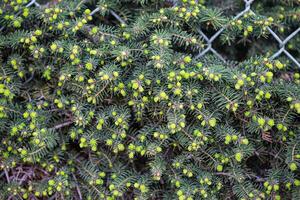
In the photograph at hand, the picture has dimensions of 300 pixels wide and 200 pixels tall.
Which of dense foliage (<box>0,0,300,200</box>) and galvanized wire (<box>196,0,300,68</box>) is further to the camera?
galvanized wire (<box>196,0,300,68</box>)

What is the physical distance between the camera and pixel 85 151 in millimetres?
1592

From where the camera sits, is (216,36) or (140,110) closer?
(140,110)

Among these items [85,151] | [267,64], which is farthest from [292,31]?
[85,151]

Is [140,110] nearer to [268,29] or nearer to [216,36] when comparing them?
[216,36]

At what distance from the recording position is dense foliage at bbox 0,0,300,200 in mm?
1443

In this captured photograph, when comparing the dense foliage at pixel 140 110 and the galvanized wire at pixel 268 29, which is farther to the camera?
the galvanized wire at pixel 268 29

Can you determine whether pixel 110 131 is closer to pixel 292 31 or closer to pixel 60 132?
pixel 60 132

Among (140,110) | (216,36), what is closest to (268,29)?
(216,36)

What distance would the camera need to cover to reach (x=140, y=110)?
1.48 meters

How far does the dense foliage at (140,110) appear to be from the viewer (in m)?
1.44

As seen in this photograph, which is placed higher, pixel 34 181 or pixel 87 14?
pixel 87 14

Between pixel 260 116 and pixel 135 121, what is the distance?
1.70ft

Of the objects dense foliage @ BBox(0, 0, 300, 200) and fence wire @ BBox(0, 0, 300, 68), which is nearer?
dense foliage @ BBox(0, 0, 300, 200)

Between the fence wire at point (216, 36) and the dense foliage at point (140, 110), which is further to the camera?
the fence wire at point (216, 36)
